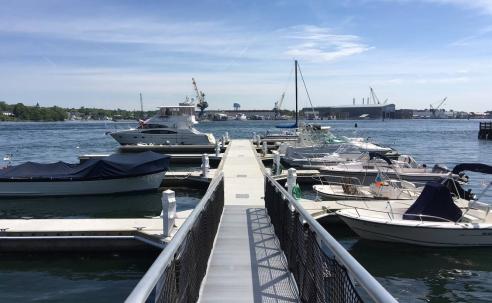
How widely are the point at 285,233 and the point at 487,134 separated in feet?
244

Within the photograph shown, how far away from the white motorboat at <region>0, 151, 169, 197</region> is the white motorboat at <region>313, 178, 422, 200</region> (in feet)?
28.5

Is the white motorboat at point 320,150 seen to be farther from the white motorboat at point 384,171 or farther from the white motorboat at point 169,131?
the white motorboat at point 169,131

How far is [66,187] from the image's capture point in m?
21.8

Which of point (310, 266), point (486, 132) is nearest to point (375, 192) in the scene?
point (310, 266)

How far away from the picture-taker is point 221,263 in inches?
315

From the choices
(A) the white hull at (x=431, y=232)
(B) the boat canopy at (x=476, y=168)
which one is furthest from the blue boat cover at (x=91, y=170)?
(B) the boat canopy at (x=476, y=168)

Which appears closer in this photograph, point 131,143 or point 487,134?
point 131,143

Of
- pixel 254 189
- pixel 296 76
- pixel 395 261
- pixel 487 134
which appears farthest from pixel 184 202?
pixel 487 134

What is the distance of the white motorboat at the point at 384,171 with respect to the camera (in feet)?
73.8

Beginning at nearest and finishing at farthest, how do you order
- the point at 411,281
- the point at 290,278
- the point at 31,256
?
the point at 290,278 < the point at 411,281 < the point at 31,256

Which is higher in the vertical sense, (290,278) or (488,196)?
(290,278)

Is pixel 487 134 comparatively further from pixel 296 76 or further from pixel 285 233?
pixel 285 233

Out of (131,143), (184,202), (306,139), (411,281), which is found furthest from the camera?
(131,143)

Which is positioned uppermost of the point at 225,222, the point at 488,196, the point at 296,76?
the point at 296,76
